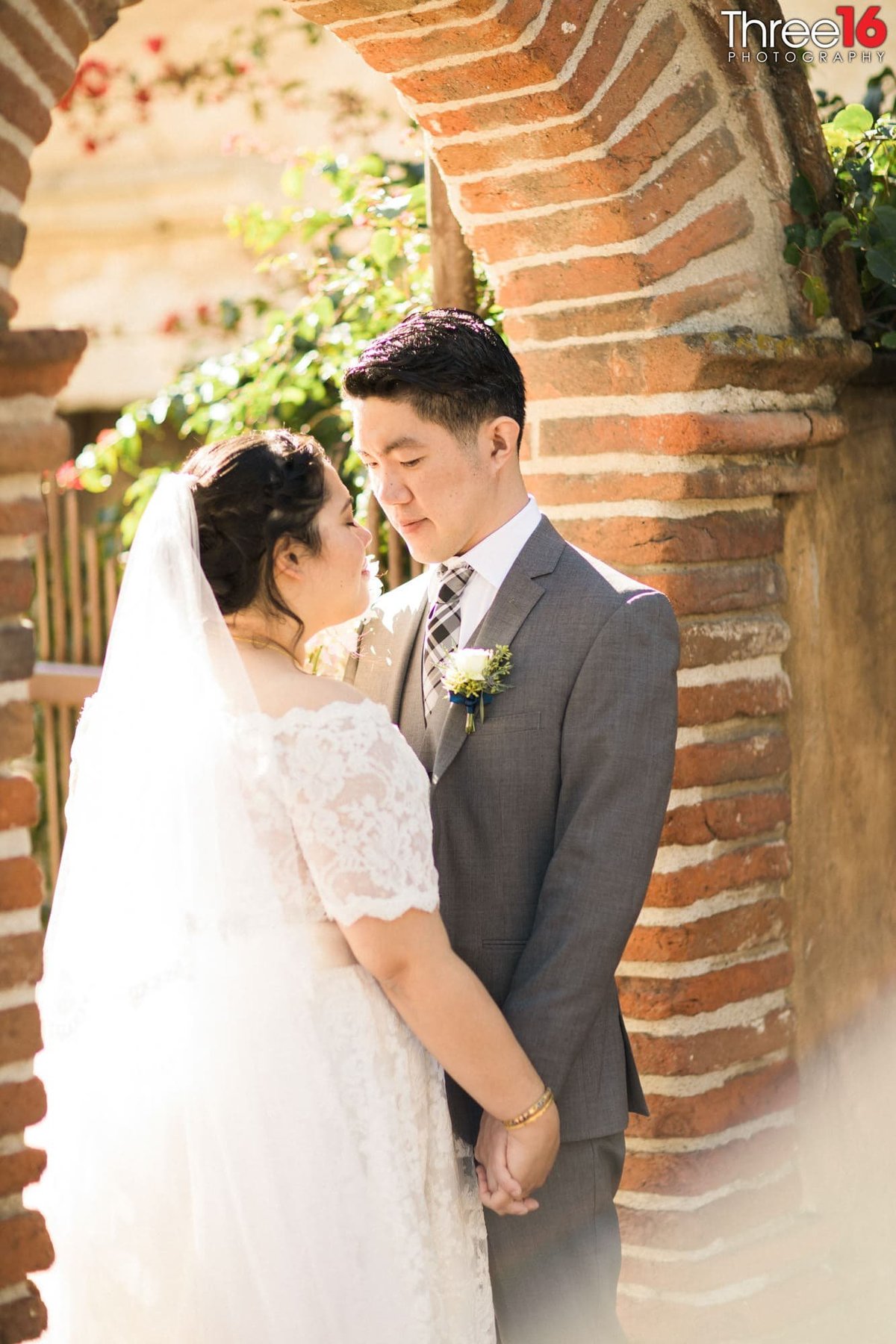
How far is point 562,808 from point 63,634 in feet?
12.7

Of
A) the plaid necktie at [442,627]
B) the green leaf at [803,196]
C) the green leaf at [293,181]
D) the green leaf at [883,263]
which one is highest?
the green leaf at [293,181]

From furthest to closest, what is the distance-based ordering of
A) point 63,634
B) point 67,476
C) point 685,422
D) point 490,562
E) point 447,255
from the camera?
point 63,634, point 67,476, point 447,255, point 685,422, point 490,562

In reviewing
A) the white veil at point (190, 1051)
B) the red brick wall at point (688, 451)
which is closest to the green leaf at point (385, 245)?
the red brick wall at point (688, 451)

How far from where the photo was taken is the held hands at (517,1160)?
2324mm

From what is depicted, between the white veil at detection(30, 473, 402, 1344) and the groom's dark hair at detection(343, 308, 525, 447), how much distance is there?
0.46 metres

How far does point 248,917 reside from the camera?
7.19ft

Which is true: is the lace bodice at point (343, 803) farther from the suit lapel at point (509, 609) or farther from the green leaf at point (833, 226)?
the green leaf at point (833, 226)

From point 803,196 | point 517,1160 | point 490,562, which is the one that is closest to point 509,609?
point 490,562

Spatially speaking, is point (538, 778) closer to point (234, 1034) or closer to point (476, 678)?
point (476, 678)

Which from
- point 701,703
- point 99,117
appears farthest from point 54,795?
point 99,117

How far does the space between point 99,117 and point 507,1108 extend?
25.0ft

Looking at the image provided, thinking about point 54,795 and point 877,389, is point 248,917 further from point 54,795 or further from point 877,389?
point 54,795

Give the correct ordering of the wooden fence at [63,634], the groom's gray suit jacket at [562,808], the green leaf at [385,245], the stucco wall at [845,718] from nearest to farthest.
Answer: the groom's gray suit jacket at [562,808]
the stucco wall at [845,718]
the green leaf at [385,245]
the wooden fence at [63,634]

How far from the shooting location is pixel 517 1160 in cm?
232
